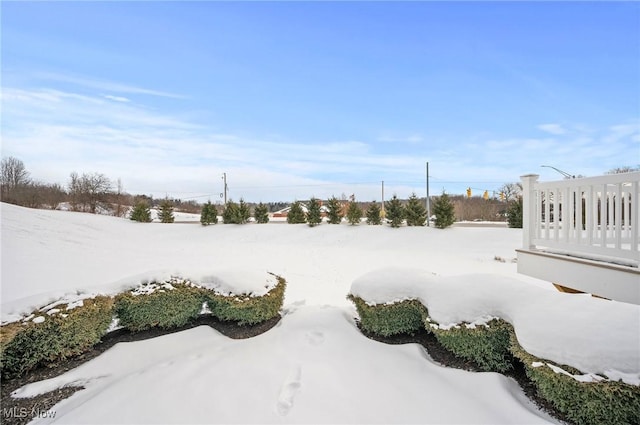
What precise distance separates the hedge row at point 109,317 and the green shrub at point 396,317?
1242 millimetres

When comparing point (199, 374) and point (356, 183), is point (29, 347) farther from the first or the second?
point (356, 183)

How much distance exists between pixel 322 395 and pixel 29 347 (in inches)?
105

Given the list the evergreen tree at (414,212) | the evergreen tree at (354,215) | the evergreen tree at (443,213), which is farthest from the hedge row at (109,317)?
the evergreen tree at (354,215)

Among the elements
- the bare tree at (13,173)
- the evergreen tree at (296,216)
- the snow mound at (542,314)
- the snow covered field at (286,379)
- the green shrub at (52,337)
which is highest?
the bare tree at (13,173)

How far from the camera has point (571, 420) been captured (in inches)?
74.2

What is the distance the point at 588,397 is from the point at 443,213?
37.6 ft

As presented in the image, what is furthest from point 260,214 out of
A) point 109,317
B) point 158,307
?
point 109,317

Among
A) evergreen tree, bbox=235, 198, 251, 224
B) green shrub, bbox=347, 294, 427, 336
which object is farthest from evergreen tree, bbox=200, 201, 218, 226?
green shrub, bbox=347, 294, 427, 336

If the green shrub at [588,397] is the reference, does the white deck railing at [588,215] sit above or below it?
above

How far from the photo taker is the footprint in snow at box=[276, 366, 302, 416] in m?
2.14

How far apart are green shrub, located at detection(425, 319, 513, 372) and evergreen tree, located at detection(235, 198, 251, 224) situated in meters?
14.5

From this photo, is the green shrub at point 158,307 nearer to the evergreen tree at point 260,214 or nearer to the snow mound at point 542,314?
the snow mound at point 542,314

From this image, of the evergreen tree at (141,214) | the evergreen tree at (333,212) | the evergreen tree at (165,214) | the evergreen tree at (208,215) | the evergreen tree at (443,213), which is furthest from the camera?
the evergreen tree at (165,214)

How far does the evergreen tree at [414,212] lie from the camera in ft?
43.8
